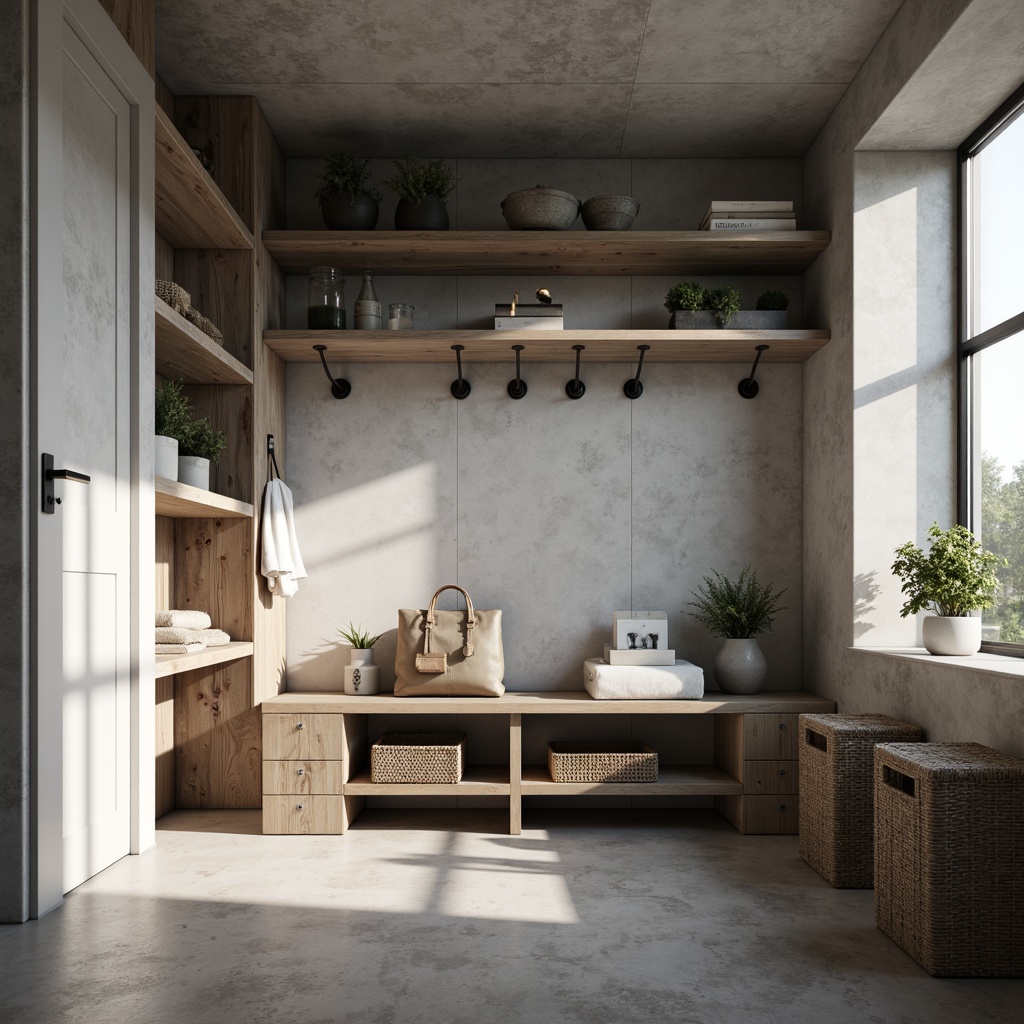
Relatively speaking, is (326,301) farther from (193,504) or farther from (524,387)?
(193,504)

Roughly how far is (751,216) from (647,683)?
6.32 ft

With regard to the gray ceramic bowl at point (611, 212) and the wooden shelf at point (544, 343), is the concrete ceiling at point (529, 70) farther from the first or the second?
the wooden shelf at point (544, 343)

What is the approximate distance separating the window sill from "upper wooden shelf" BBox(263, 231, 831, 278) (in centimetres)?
165

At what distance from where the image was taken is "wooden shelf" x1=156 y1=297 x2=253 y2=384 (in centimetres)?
310

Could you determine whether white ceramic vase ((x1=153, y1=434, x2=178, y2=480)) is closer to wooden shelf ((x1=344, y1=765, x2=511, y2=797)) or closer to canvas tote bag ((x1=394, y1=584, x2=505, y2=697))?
canvas tote bag ((x1=394, y1=584, x2=505, y2=697))

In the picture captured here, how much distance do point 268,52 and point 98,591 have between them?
2.03 metres

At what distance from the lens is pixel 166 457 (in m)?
3.12

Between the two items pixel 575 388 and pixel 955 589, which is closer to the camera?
pixel 955 589

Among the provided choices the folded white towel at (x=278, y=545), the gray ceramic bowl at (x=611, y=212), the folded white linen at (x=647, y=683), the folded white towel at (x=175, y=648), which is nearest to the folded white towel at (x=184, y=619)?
the folded white towel at (x=175, y=648)

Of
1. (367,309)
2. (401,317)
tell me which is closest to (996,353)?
(401,317)

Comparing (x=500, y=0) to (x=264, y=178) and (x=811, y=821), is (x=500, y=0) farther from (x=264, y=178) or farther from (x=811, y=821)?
(x=811, y=821)

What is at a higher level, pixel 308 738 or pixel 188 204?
pixel 188 204

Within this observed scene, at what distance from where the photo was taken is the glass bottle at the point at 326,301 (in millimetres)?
3943

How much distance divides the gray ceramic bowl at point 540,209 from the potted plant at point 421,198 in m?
0.29
